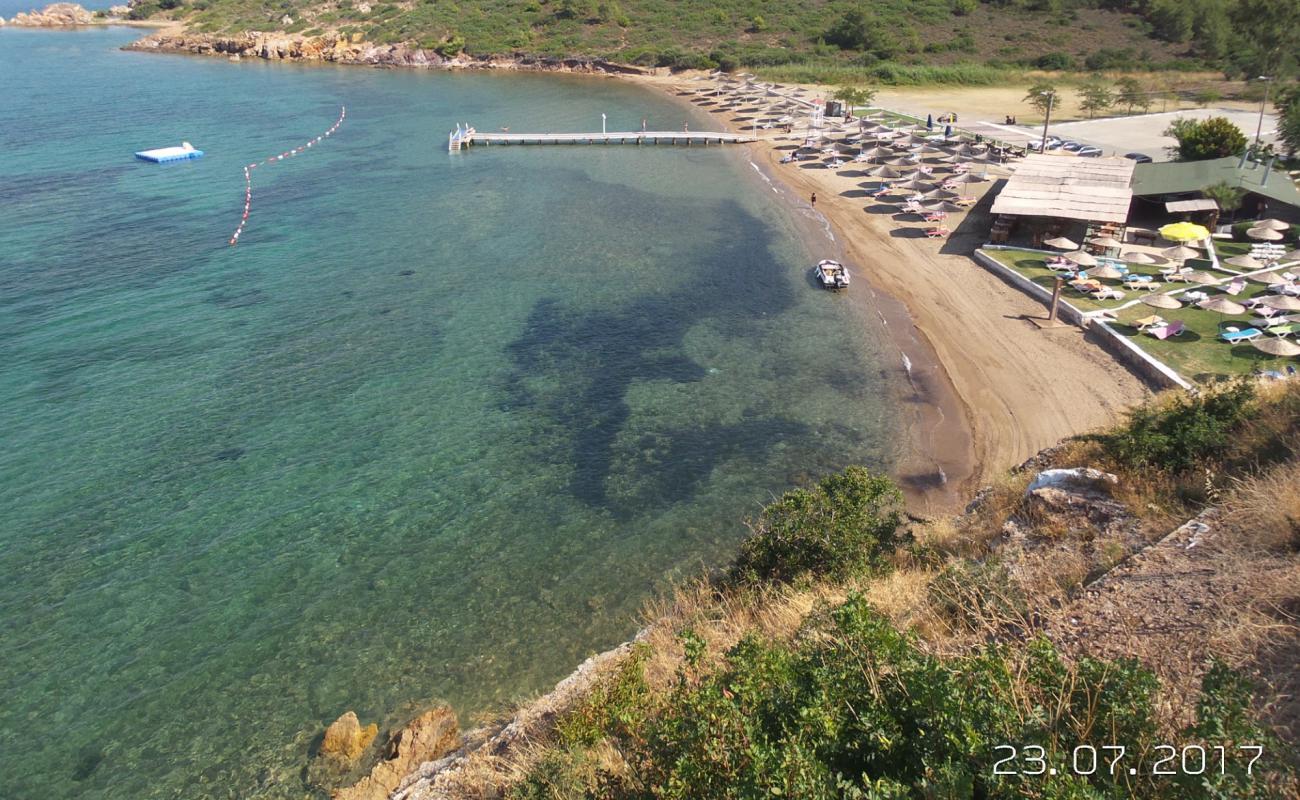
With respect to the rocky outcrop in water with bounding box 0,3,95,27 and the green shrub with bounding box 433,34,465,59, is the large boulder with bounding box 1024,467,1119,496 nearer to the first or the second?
the green shrub with bounding box 433,34,465,59

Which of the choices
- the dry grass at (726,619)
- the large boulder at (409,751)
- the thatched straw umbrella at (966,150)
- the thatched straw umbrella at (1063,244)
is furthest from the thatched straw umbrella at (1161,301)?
the large boulder at (409,751)

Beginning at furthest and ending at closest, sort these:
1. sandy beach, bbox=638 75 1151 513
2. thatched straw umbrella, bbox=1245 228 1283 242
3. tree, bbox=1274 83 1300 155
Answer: tree, bbox=1274 83 1300 155 < thatched straw umbrella, bbox=1245 228 1283 242 < sandy beach, bbox=638 75 1151 513

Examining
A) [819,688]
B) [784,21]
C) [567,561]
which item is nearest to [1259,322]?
[567,561]

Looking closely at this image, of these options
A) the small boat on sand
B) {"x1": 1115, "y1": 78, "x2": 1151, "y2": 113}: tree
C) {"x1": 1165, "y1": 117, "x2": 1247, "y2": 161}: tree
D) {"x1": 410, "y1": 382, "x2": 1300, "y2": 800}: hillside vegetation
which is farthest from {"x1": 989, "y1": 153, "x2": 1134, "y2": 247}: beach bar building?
{"x1": 1115, "y1": 78, "x2": 1151, "y2": 113}: tree

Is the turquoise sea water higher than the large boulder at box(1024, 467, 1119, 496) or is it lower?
lower

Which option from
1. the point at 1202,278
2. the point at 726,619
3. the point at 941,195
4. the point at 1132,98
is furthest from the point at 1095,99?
the point at 726,619

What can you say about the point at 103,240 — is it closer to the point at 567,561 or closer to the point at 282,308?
the point at 282,308

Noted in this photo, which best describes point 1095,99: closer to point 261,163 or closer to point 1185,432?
point 1185,432
